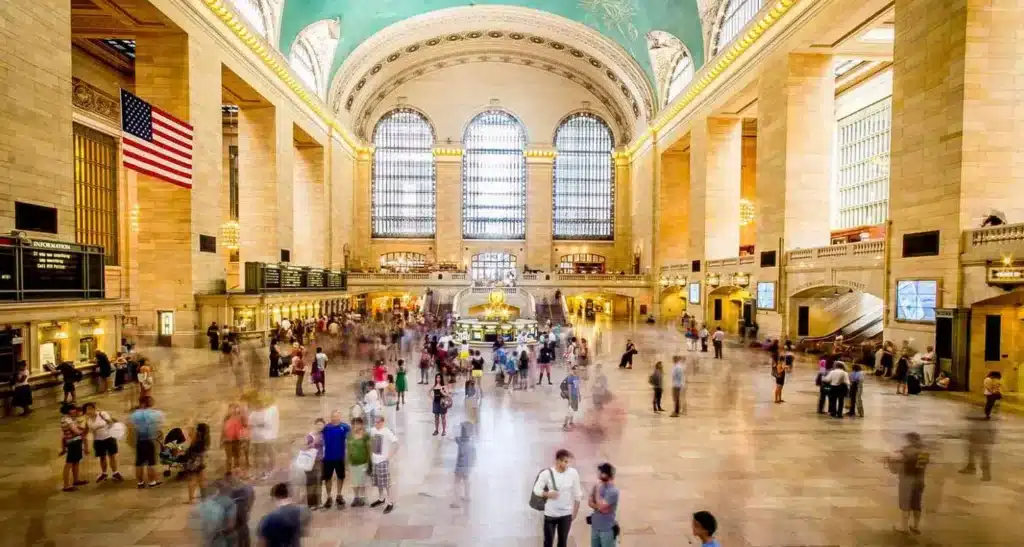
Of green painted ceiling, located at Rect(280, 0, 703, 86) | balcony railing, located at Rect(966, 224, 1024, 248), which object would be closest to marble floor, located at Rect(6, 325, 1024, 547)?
balcony railing, located at Rect(966, 224, 1024, 248)

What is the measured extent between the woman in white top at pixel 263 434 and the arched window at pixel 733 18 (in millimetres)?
22925

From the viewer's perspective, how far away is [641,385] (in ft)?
43.0

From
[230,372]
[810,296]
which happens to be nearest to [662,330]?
[810,296]

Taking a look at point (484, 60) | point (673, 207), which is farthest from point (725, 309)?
point (484, 60)

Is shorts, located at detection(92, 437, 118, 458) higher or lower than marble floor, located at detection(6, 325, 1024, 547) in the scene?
higher

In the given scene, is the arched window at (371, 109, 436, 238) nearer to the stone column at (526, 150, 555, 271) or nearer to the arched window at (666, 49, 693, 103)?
the stone column at (526, 150, 555, 271)

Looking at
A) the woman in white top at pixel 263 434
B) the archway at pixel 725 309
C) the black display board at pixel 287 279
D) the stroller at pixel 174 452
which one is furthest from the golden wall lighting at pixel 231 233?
the archway at pixel 725 309

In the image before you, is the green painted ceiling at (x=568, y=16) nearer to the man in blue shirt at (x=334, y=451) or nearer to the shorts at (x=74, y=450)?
the shorts at (x=74, y=450)

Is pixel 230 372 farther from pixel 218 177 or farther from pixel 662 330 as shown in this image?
pixel 662 330

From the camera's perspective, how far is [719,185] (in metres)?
27.7

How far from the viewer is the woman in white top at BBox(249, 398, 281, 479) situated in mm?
6938

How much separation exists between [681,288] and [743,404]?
2237 cm

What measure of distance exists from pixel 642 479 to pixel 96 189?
25.8 meters

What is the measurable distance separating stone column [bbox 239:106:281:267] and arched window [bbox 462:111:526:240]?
19.2 metres
